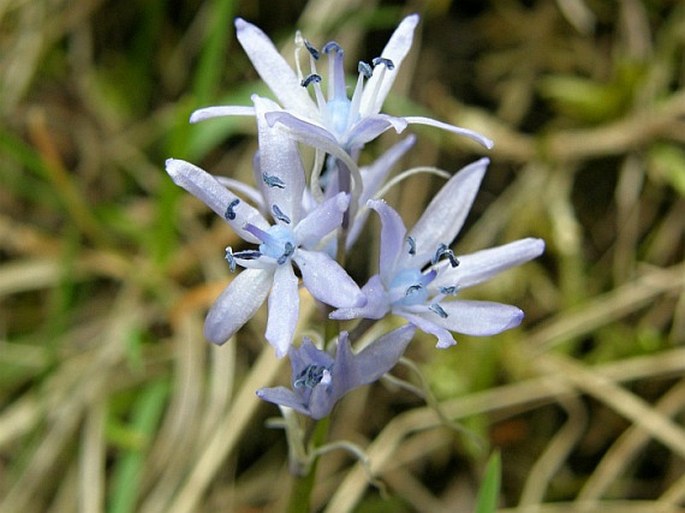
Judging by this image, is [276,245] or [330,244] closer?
[276,245]

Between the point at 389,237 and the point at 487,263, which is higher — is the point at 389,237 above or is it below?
above

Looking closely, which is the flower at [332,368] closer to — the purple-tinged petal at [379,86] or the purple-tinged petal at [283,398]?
the purple-tinged petal at [283,398]

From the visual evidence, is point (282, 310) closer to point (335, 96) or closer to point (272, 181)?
point (272, 181)

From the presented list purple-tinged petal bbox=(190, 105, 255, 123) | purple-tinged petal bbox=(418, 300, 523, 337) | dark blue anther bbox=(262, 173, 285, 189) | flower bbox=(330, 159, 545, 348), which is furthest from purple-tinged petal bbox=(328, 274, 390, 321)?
purple-tinged petal bbox=(190, 105, 255, 123)

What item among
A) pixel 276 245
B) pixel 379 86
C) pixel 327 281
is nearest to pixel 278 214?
pixel 276 245

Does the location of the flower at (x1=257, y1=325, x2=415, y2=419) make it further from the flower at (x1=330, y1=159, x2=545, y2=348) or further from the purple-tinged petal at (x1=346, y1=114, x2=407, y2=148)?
the purple-tinged petal at (x1=346, y1=114, x2=407, y2=148)

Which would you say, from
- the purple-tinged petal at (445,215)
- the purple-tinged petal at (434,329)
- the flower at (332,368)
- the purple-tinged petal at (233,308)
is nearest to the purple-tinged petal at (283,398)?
the flower at (332,368)
